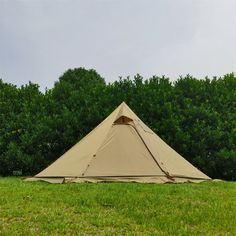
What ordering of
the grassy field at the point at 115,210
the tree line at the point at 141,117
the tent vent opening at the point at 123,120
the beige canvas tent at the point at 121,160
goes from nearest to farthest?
the grassy field at the point at 115,210 < the beige canvas tent at the point at 121,160 < the tent vent opening at the point at 123,120 < the tree line at the point at 141,117

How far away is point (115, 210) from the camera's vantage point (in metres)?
9.74

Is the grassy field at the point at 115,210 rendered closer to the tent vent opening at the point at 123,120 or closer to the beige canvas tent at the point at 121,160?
the beige canvas tent at the point at 121,160

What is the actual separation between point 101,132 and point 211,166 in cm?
480

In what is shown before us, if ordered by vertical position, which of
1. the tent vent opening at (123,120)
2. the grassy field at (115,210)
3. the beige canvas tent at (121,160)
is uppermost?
the tent vent opening at (123,120)

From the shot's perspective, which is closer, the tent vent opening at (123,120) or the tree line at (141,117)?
the tent vent opening at (123,120)

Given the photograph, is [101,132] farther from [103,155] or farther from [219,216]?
[219,216]

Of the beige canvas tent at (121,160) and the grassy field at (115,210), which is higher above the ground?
the beige canvas tent at (121,160)

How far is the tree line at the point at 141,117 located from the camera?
733 inches

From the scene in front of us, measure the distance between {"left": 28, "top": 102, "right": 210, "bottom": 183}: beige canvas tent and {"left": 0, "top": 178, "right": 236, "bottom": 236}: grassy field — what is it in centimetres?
192

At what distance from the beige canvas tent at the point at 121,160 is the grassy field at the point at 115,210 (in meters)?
1.92

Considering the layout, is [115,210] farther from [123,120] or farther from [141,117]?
[141,117]

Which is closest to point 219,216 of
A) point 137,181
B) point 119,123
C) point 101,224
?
point 101,224

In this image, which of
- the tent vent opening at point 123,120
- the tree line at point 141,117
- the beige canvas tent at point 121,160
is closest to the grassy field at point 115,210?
the beige canvas tent at point 121,160

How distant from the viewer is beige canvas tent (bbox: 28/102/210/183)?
575 inches
